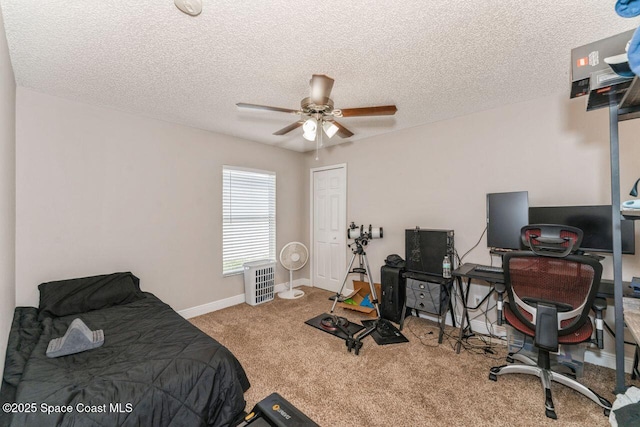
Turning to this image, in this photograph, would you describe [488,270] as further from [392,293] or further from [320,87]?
[320,87]

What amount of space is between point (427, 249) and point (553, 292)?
4.33ft

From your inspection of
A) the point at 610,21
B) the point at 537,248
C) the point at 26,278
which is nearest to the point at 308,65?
the point at 610,21

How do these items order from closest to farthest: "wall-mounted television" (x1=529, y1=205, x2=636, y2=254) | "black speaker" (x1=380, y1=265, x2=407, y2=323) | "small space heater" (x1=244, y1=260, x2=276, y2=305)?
"wall-mounted television" (x1=529, y1=205, x2=636, y2=254) → "black speaker" (x1=380, y1=265, x2=407, y2=323) → "small space heater" (x1=244, y1=260, x2=276, y2=305)

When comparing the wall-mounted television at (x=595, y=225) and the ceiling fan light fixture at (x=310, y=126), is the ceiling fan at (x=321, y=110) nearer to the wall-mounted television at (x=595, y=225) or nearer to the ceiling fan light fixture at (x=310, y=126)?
the ceiling fan light fixture at (x=310, y=126)

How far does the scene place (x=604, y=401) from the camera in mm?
1792

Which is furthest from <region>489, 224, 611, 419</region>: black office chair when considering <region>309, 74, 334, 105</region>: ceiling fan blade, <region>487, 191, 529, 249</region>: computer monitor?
<region>309, 74, 334, 105</region>: ceiling fan blade

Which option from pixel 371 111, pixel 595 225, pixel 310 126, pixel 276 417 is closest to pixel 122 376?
pixel 276 417

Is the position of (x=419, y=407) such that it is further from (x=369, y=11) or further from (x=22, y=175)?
(x=22, y=175)

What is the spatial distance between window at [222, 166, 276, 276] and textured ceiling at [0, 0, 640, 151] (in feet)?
4.57

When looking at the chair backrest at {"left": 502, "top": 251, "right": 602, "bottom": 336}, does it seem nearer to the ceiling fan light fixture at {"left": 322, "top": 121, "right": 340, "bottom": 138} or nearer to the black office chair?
the black office chair

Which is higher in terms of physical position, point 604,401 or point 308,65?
point 308,65

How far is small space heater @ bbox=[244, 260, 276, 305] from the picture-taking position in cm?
380

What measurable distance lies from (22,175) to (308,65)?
8.83 feet

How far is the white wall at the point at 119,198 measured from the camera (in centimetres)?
239
